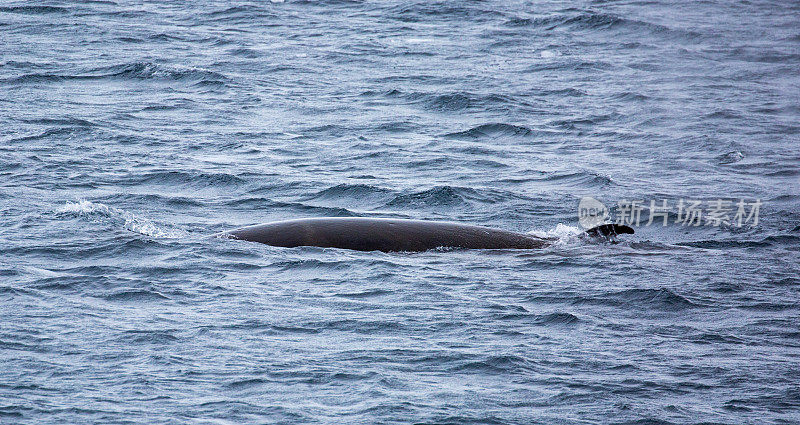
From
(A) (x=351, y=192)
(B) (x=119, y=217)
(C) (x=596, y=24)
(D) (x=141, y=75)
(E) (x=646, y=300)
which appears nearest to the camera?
(E) (x=646, y=300)

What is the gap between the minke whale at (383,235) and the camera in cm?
1333

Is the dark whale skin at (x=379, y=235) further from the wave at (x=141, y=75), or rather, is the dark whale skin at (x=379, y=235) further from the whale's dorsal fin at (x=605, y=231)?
the wave at (x=141, y=75)

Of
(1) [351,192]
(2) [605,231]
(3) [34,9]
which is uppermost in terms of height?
(3) [34,9]

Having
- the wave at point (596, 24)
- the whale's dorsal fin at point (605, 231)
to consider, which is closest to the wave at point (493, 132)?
the whale's dorsal fin at point (605, 231)

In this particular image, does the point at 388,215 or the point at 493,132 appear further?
Answer: the point at 493,132

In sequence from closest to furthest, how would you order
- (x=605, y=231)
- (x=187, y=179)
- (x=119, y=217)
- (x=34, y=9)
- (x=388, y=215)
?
(x=605, y=231)
(x=119, y=217)
(x=388, y=215)
(x=187, y=179)
(x=34, y=9)

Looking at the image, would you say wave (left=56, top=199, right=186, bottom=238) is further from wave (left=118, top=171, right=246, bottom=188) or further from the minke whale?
wave (left=118, top=171, right=246, bottom=188)

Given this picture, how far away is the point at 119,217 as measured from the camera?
49.0ft

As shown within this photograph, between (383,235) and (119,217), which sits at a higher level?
(383,235)

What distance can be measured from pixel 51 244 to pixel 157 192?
3.35m

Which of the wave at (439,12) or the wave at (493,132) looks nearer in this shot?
the wave at (493,132)

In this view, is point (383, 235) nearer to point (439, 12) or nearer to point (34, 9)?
point (34, 9)

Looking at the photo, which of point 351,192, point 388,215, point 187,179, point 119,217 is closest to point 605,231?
point 388,215

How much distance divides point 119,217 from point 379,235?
12.4ft
